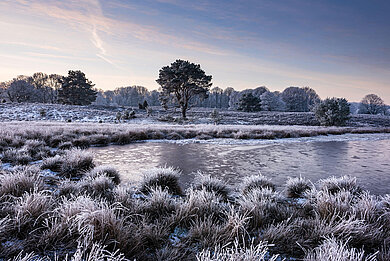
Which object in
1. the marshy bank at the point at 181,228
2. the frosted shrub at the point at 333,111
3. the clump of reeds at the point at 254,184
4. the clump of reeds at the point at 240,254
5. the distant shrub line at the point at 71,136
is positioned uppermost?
the frosted shrub at the point at 333,111

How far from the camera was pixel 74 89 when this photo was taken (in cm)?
6034

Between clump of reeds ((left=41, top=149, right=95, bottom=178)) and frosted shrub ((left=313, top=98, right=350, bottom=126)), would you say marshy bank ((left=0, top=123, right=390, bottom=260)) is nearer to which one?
clump of reeds ((left=41, top=149, right=95, bottom=178))

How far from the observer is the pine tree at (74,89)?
195ft

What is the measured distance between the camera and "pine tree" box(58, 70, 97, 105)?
5931 cm

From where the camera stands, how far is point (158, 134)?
606 inches

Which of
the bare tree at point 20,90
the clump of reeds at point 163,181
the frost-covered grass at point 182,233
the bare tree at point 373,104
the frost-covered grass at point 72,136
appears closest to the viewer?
the frost-covered grass at point 182,233

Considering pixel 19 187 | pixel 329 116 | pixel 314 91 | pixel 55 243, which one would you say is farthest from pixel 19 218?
pixel 314 91

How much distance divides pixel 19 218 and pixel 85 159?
415 cm

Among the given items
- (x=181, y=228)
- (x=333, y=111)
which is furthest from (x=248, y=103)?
(x=181, y=228)

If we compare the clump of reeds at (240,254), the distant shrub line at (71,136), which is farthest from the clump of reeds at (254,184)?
the distant shrub line at (71,136)

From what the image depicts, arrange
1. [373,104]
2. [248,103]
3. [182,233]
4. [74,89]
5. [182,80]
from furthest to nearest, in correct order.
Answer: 1. [373,104]
2. [248,103]
3. [74,89]
4. [182,80]
5. [182,233]

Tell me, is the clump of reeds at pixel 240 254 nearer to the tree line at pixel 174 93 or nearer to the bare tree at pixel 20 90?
the tree line at pixel 174 93

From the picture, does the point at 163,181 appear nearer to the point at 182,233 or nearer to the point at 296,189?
the point at 182,233

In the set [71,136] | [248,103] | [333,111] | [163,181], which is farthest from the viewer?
[248,103]
